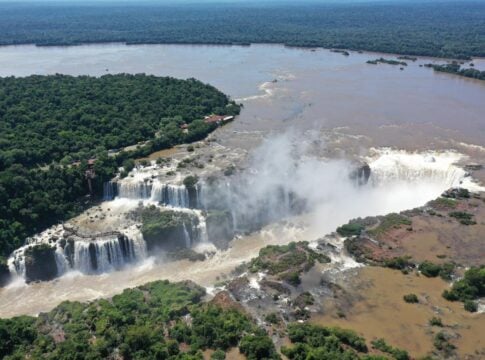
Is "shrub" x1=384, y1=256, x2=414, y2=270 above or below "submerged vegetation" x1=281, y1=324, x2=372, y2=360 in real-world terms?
above

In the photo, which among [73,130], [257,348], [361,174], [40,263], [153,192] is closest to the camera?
[257,348]

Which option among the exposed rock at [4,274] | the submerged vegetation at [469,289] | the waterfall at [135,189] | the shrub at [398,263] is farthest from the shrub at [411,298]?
the exposed rock at [4,274]

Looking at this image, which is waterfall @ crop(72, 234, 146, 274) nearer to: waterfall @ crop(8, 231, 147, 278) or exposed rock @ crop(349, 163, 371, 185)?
waterfall @ crop(8, 231, 147, 278)

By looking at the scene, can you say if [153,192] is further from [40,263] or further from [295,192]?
[295,192]

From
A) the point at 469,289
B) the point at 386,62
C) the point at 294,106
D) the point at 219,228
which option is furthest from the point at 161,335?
the point at 386,62

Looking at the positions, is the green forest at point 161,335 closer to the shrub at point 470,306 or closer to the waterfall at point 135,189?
the shrub at point 470,306

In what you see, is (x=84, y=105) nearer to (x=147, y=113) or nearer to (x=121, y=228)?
(x=147, y=113)

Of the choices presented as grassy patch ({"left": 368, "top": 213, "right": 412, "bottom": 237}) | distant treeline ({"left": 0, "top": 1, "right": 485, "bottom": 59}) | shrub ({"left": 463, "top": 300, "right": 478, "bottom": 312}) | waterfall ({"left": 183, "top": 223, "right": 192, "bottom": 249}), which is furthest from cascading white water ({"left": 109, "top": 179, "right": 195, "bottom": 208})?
distant treeline ({"left": 0, "top": 1, "right": 485, "bottom": 59})
